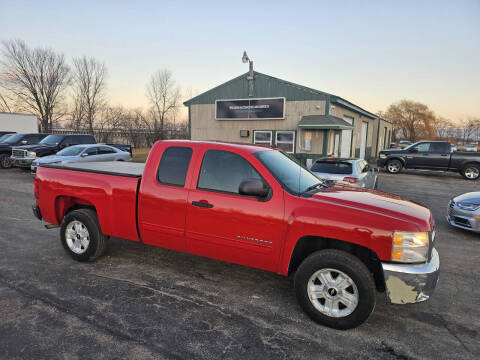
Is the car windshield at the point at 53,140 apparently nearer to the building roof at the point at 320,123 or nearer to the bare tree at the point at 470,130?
the building roof at the point at 320,123

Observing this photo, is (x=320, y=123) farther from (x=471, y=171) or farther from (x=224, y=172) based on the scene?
(x=224, y=172)

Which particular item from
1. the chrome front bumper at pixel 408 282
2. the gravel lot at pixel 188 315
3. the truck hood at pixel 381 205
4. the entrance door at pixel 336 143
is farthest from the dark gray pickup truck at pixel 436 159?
the chrome front bumper at pixel 408 282

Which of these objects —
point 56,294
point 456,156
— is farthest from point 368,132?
point 56,294

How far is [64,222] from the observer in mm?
4461

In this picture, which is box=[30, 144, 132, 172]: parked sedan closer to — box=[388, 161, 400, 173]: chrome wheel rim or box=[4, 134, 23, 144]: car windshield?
box=[4, 134, 23, 144]: car windshield

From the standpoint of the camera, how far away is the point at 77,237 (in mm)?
4426

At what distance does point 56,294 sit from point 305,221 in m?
3.06

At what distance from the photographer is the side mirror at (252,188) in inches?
121

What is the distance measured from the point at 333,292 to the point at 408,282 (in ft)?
2.32

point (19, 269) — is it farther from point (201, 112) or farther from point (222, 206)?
point (201, 112)

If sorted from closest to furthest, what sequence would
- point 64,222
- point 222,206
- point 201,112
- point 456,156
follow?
point 222,206 → point 64,222 → point 456,156 → point 201,112

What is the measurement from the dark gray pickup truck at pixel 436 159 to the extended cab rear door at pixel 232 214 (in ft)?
54.7

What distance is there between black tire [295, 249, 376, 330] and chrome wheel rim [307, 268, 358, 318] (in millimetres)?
23

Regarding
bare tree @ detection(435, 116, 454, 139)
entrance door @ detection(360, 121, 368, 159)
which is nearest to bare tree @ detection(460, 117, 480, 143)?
bare tree @ detection(435, 116, 454, 139)
